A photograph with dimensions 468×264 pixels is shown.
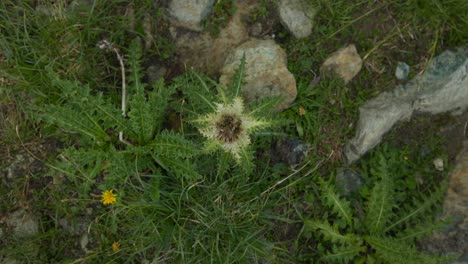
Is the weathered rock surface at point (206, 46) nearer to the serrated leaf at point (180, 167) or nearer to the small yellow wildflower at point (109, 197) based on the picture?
the serrated leaf at point (180, 167)

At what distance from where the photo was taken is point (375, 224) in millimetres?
4445

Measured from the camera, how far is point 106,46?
14.2 ft

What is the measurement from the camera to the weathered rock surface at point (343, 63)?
456cm

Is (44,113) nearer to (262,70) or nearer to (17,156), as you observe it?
(17,156)

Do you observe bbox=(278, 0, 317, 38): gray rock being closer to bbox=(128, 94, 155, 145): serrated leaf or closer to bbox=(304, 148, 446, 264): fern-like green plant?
bbox=(304, 148, 446, 264): fern-like green plant

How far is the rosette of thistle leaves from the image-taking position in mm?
3539

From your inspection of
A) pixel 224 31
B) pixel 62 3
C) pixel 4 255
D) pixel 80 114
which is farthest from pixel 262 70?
pixel 4 255

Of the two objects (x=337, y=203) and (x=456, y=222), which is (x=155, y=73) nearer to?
→ (x=337, y=203)

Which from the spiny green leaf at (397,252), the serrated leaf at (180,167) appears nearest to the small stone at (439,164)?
the spiny green leaf at (397,252)

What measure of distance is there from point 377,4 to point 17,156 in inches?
162

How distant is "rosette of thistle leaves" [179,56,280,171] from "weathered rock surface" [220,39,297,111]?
1.07ft

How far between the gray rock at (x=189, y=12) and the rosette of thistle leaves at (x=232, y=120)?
2.60 ft

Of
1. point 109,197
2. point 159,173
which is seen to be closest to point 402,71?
point 159,173

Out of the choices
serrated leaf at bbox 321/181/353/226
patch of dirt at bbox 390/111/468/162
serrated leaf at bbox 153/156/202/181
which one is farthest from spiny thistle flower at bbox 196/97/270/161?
patch of dirt at bbox 390/111/468/162
